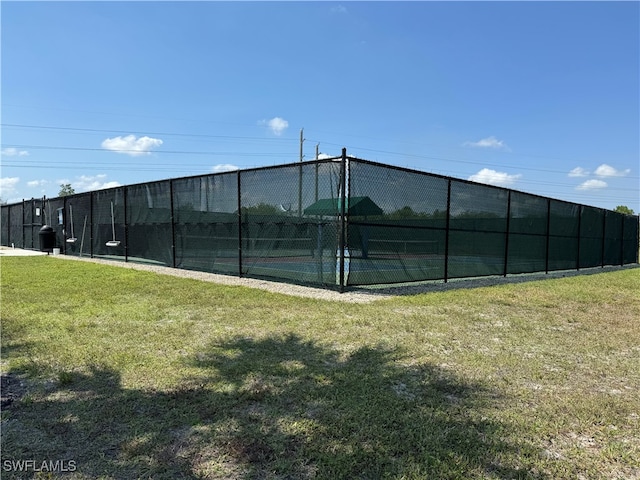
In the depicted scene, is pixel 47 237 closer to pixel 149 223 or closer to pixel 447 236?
pixel 149 223

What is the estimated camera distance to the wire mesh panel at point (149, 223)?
11.3 metres

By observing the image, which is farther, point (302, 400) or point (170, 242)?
point (170, 242)

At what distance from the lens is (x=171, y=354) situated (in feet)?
12.0

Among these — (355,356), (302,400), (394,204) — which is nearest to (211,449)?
(302,400)

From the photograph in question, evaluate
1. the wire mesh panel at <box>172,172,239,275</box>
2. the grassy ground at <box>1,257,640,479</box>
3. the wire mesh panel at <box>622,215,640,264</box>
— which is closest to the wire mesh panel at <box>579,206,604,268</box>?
the wire mesh panel at <box>622,215,640,264</box>

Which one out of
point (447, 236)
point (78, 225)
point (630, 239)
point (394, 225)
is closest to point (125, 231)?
point (78, 225)

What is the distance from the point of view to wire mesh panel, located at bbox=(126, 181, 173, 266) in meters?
11.3

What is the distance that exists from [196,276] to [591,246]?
14.2 metres

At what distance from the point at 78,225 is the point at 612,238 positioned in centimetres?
2101

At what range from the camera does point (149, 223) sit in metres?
12.0

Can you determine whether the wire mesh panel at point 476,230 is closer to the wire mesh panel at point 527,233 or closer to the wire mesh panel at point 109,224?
the wire mesh panel at point 527,233

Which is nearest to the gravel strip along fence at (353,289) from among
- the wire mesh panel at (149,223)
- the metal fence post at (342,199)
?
the metal fence post at (342,199)

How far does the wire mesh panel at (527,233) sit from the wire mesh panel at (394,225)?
3.33m

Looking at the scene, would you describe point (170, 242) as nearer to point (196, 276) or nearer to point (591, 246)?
point (196, 276)
